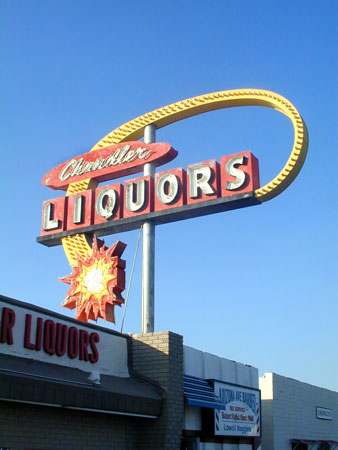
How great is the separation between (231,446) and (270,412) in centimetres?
669

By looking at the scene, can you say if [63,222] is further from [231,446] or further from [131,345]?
[231,446]

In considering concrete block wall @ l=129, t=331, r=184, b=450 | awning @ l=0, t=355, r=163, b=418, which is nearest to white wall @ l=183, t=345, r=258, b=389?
concrete block wall @ l=129, t=331, r=184, b=450

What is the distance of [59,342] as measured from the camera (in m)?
14.5

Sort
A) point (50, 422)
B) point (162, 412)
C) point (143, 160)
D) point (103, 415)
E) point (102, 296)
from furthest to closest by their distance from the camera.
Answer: point (143, 160) → point (102, 296) → point (162, 412) → point (103, 415) → point (50, 422)

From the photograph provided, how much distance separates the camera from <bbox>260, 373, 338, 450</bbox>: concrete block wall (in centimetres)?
2683

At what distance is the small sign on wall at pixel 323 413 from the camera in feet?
102

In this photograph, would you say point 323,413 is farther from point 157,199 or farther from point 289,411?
point 157,199

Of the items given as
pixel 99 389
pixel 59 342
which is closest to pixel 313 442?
pixel 99 389

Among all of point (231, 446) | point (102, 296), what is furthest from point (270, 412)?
point (102, 296)

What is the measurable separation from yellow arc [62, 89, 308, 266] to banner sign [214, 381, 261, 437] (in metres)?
6.38

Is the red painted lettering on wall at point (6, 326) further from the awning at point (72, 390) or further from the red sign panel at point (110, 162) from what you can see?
the red sign panel at point (110, 162)

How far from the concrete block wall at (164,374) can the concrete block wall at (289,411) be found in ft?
37.4

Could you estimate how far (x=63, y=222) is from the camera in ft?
75.1

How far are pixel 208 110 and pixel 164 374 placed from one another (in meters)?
10.2
